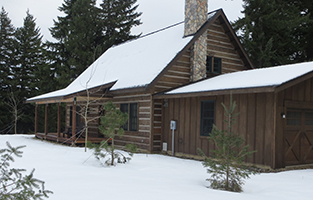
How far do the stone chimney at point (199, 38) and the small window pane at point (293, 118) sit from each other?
4.83m

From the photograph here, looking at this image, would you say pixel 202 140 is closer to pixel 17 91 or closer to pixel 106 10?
pixel 17 91

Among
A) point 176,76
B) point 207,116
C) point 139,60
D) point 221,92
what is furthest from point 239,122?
point 139,60

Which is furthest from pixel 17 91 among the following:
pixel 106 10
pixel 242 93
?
pixel 242 93

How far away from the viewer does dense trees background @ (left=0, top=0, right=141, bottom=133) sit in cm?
3059

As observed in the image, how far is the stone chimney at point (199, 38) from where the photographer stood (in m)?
13.9

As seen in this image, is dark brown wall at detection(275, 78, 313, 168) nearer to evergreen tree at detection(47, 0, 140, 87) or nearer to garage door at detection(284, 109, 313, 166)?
garage door at detection(284, 109, 313, 166)

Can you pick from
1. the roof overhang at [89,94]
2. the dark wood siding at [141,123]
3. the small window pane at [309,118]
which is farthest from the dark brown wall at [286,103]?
the roof overhang at [89,94]

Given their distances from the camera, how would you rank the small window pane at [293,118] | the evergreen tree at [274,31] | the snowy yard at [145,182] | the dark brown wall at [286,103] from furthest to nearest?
the evergreen tree at [274,31] < the small window pane at [293,118] < the dark brown wall at [286,103] < the snowy yard at [145,182]

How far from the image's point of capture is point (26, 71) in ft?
108

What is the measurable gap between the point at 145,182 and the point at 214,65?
370 inches

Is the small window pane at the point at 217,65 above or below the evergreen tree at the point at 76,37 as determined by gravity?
below

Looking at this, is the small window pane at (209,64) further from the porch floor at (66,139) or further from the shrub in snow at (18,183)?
the shrub in snow at (18,183)

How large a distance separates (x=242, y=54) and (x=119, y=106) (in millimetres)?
6460

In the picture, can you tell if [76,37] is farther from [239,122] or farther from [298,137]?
[298,137]
